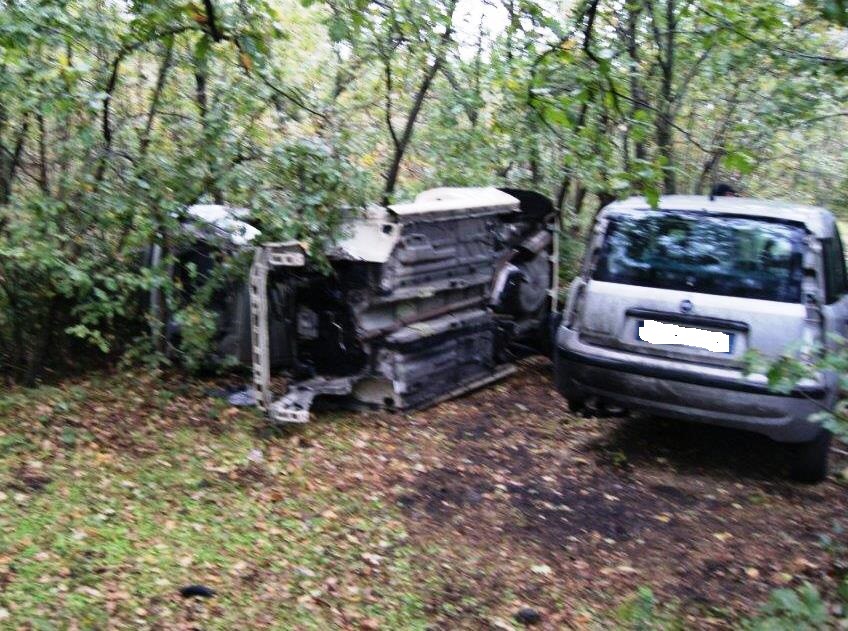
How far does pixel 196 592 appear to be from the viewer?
3898 millimetres

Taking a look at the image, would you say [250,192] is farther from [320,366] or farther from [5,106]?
[5,106]

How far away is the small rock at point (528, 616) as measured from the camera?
3939 mm

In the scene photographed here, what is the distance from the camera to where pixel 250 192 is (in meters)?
6.50

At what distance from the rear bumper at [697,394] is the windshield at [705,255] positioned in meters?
0.60

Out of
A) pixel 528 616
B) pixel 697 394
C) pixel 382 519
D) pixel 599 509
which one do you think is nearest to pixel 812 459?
pixel 697 394

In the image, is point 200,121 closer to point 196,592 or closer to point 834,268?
point 196,592

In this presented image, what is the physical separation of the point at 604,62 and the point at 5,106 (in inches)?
186

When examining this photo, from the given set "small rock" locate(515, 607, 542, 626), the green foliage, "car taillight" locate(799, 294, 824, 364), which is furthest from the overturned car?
the green foliage

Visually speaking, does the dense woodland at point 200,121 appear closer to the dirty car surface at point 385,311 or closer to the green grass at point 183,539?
the dirty car surface at point 385,311

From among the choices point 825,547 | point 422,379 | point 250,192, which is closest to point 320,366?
point 422,379

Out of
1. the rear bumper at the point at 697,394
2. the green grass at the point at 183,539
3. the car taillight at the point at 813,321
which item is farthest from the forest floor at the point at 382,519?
the car taillight at the point at 813,321

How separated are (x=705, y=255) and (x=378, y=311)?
8.72 ft

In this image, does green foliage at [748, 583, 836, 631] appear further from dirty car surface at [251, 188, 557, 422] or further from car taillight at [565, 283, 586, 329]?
dirty car surface at [251, 188, 557, 422]

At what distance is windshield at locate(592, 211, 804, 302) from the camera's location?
554 cm
